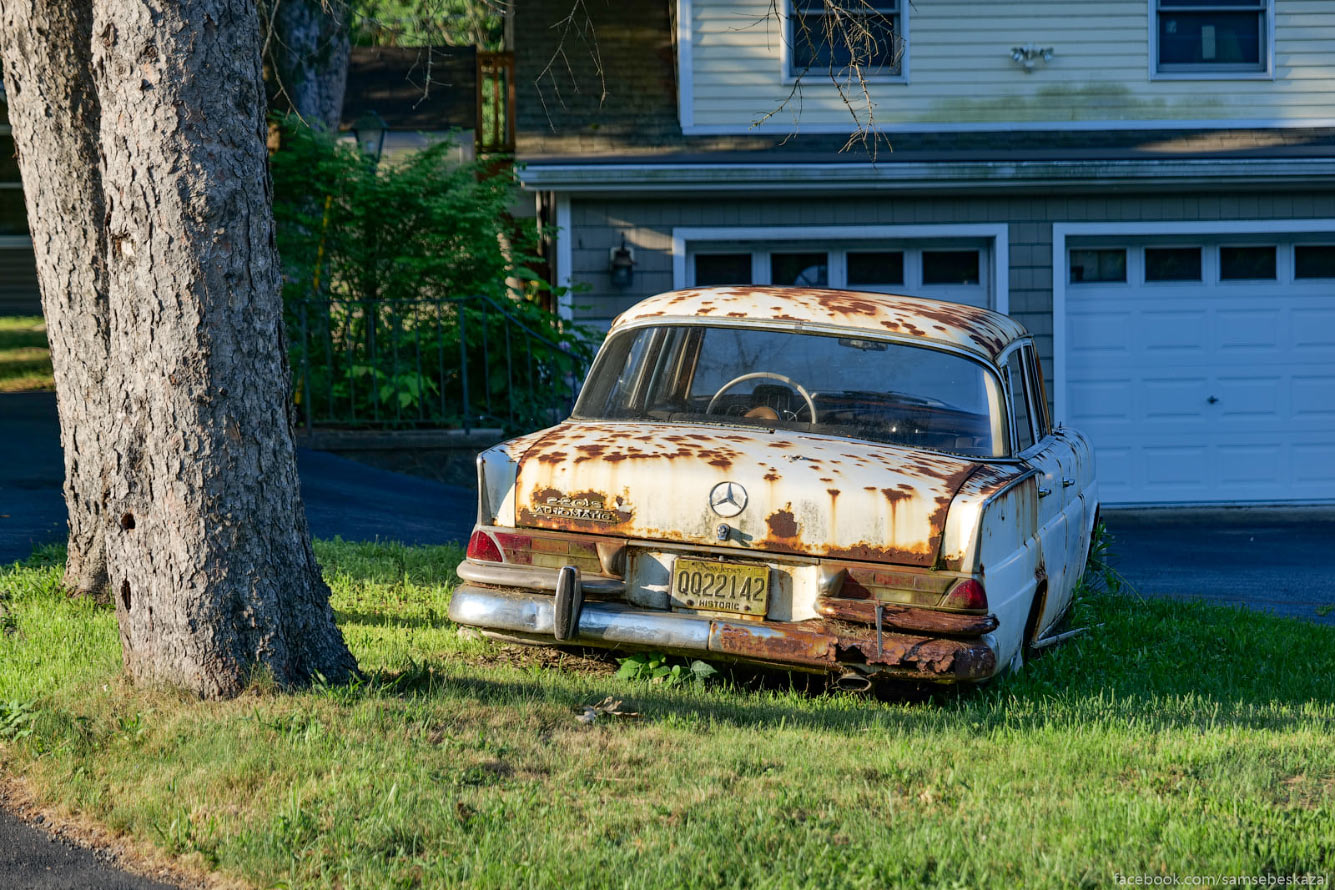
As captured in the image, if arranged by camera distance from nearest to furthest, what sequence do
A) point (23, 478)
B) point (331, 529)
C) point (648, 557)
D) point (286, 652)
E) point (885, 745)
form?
point (885, 745) < point (286, 652) < point (648, 557) < point (331, 529) < point (23, 478)

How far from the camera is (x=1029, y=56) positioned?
13148 mm

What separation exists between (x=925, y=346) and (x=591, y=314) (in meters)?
7.24

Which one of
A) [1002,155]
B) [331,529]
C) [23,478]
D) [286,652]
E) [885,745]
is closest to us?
[885,745]

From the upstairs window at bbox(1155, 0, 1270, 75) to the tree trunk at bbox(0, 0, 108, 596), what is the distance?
36.0 ft

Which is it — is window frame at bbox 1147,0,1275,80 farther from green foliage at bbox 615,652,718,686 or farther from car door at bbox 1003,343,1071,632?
green foliage at bbox 615,652,718,686

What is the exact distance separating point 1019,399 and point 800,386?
3.73 feet

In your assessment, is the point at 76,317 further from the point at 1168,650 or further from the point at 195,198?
the point at 1168,650

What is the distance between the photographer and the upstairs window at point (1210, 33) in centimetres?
1337

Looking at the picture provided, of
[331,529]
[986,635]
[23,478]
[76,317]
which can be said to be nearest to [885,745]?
[986,635]

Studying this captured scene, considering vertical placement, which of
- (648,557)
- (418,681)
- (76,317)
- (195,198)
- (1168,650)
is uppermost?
(195,198)

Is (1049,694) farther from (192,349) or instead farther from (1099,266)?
(1099,266)

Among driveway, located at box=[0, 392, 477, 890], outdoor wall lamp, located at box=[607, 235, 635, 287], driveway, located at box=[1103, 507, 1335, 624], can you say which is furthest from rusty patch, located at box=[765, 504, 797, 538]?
outdoor wall lamp, located at box=[607, 235, 635, 287]

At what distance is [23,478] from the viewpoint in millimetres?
9617

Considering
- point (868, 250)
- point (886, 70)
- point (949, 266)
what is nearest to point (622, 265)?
point (868, 250)
